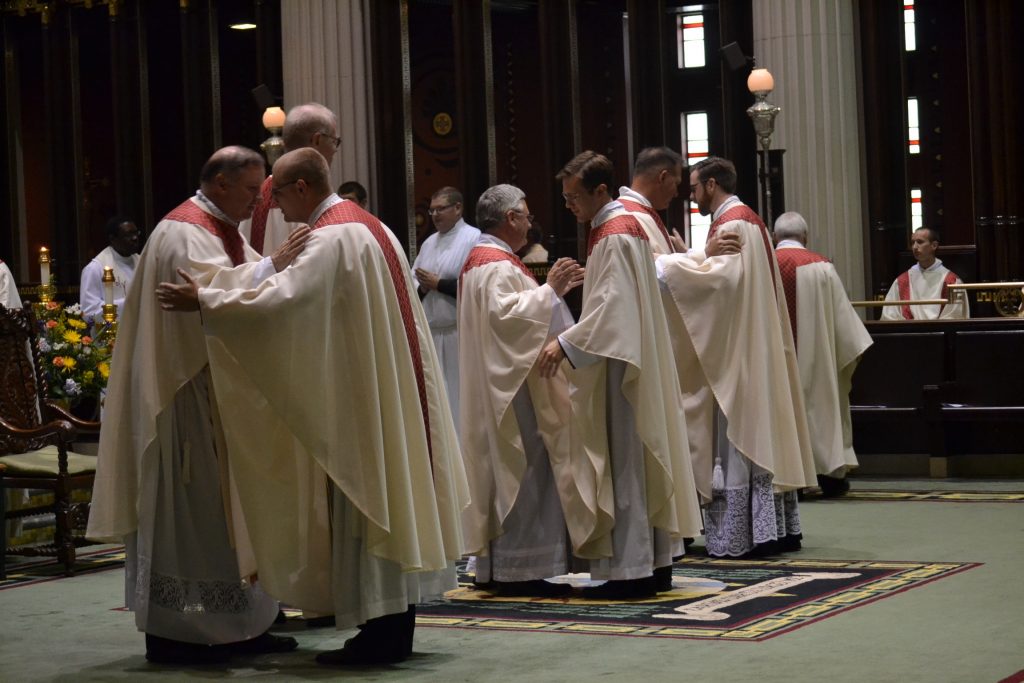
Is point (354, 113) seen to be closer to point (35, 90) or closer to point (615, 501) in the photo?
point (35, 90)

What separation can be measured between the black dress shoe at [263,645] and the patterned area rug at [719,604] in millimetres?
624

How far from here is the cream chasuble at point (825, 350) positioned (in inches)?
357

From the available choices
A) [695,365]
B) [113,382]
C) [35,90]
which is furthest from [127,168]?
[113,382]

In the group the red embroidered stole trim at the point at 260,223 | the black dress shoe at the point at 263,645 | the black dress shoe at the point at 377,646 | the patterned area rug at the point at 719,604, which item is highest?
the red embroidered stole trim at the point at 260,223

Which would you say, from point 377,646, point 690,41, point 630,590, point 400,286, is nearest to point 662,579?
point 630,590

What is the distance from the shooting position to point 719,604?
5.88 metres

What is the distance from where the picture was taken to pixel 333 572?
494 centimetres

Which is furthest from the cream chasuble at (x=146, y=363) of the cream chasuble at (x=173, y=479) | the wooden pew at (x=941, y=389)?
the wooden pew at (x=941, y=389)

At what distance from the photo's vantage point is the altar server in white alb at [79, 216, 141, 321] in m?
11.7

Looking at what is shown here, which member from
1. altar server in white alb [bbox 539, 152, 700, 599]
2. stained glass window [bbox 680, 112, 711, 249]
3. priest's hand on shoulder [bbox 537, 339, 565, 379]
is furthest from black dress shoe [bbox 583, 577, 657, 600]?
stained glass window [bbox 680, 112, 711, 249]

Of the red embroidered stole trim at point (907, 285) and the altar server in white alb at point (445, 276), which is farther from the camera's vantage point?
the red embroidered stole trim at point (907, 285)

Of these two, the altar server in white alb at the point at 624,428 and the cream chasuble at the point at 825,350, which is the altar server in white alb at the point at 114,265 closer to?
the cream chasuble at the point at 825,350

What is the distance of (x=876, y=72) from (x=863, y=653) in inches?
343

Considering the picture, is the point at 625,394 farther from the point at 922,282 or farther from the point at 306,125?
the point at 922,282
